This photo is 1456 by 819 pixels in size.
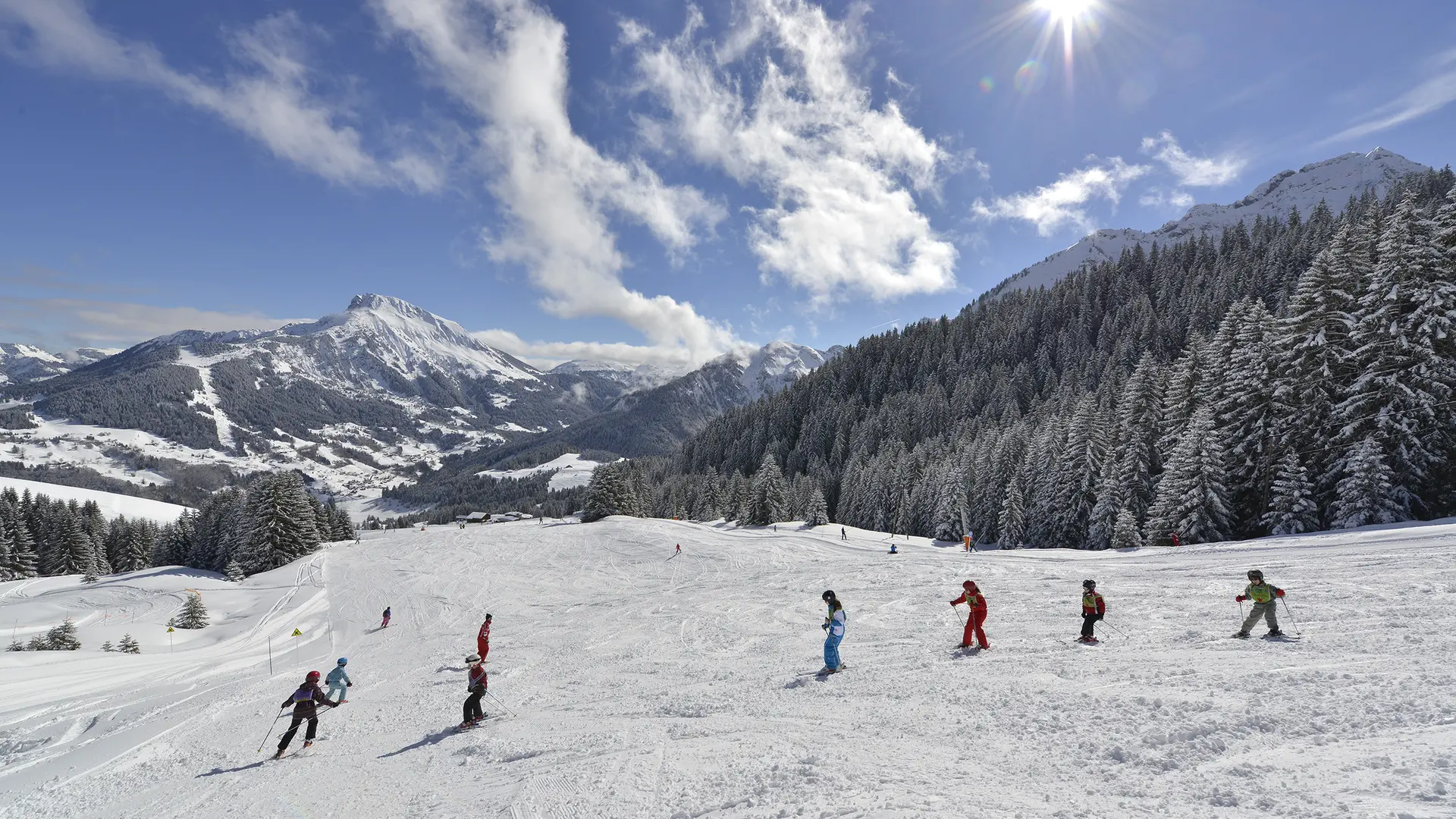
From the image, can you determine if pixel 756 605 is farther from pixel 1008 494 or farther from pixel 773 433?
pixel 773 433

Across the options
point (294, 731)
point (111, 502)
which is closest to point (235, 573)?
point (294, 731)

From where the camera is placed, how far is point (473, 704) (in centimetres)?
1129

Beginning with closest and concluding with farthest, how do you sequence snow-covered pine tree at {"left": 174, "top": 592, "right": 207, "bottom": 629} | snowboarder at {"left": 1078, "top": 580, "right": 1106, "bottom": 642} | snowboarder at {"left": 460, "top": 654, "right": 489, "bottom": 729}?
snowboarder at {"left": 460, "top": 654, "right": 489, "bottom": 729}
snowboarder at {"left": 1078, "top": 580, "right": 1106, "bottom": 642}
snow-covered pine tree at {"left": 174, "top": 592, "right": 207, "bottom": 629}

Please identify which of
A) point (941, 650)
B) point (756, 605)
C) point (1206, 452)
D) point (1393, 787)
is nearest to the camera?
point (1393, 787)

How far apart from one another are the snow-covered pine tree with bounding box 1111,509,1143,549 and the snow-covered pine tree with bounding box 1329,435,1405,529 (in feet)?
27.6

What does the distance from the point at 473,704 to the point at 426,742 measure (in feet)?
3.17

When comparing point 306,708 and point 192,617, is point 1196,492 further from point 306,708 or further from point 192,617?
point 192,617

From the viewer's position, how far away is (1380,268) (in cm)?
2369

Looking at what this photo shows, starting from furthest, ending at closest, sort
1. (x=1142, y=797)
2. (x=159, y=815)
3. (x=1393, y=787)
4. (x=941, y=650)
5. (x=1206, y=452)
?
(x=1206, y=452)
(x=941, y=650)
(x=159, y=815)
(x=1142, y=797)
(x=1393, y=787)

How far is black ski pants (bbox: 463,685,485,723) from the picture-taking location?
11164 mm

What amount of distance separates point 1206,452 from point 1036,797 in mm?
29146

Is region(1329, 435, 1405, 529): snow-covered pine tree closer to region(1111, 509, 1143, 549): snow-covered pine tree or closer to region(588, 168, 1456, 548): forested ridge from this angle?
region(588, 168, 1456, 548): forested ridge

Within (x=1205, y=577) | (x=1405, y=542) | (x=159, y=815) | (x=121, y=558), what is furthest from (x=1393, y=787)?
(x=121, y=558)

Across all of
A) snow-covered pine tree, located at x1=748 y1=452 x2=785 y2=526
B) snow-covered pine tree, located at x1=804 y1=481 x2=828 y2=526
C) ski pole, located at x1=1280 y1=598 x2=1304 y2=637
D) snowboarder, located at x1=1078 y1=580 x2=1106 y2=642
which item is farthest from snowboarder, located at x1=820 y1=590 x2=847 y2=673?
snow-covered pine tree, located at x1=748 y1=452 x2=785 y2=526
